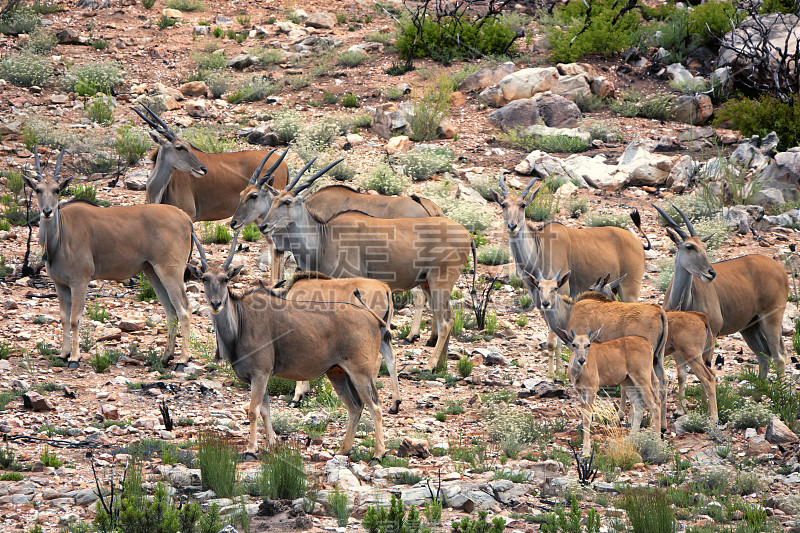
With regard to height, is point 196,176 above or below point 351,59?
below

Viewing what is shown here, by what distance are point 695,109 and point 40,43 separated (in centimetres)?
1708

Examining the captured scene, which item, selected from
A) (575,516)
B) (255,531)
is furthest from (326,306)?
(575,516)

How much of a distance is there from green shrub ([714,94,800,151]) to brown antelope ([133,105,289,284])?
37.2ft

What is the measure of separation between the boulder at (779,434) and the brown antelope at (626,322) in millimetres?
1088

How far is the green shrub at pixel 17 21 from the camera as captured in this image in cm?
2348

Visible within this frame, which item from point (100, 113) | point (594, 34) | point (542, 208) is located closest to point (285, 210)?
point (542, 208)

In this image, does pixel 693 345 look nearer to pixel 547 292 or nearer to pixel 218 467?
pixel 547 292

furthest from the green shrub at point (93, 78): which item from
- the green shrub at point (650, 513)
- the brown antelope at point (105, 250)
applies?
the green shrub at point (650, 513)

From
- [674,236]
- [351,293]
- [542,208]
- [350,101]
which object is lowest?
[351,293]

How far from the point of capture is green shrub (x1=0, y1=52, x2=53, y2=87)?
2067 cm

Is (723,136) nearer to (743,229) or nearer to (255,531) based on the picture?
(743,229)

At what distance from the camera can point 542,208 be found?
16750 millimetres

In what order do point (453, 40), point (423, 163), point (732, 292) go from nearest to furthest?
point (732, 292)
point (423, 163)
point (453, 40)

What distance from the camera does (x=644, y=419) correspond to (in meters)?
9.91
